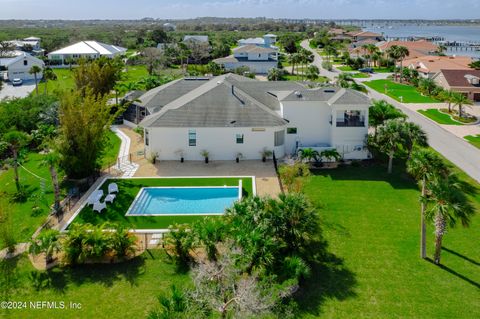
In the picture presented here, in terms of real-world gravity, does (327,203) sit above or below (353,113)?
below

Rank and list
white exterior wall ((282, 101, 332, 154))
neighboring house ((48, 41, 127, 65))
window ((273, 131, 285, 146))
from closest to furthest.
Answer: window ((273, 131, 285, 146)) < white exterior wall ((282, 101, 332, 154)) < neighboring house ((48, 41, 127, 65))

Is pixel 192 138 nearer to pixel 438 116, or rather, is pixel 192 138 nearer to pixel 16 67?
pixel 438 116

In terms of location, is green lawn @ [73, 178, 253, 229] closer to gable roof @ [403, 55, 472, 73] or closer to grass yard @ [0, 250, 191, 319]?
grass yard @ [0, 250, 191, 319]

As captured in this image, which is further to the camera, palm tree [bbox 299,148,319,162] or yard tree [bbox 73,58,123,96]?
yard tree [bbox 73,58,123,96]

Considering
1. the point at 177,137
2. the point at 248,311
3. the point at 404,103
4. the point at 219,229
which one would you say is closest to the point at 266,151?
the point at 177,137

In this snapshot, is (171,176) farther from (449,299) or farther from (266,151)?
(449,299)

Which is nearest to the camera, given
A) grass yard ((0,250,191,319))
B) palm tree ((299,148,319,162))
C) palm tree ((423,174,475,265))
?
grass yard ((0,250,191,319))

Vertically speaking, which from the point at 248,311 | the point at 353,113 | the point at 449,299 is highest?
the point at 353,113

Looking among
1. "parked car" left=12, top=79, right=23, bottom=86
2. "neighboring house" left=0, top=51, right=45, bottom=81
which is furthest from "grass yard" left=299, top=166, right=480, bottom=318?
"neighboring house" left=0, top=51, right=45, bottom=81
